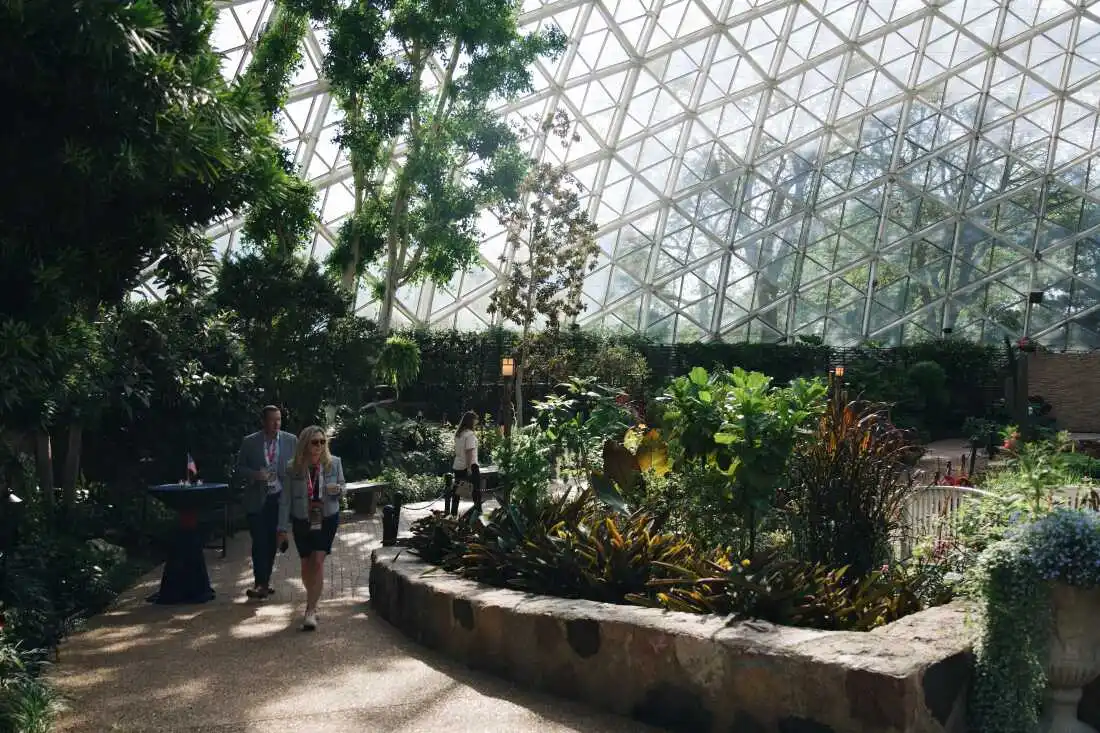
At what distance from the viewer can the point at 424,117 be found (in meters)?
19.4

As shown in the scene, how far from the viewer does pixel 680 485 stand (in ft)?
25.7

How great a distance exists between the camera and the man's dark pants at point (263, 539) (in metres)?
8.30

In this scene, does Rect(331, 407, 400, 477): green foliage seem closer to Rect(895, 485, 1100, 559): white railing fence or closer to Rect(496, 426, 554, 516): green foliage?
Rect(496, 426, 554, 516): green foliage

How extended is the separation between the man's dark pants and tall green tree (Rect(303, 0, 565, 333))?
10.4m

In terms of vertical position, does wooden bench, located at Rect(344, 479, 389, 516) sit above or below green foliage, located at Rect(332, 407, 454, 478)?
below

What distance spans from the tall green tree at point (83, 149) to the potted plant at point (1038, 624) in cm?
408

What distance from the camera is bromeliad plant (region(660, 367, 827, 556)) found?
6539mm

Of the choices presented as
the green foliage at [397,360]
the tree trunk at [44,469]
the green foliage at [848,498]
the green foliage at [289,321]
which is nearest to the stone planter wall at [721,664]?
the green foliage at [848,498]

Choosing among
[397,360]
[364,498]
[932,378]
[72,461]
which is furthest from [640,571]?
[932,378]

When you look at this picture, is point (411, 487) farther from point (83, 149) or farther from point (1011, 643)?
point (1011, 643)

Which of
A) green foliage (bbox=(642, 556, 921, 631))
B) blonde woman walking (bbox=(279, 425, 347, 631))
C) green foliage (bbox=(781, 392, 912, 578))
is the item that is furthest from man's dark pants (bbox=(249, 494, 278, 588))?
green foliage (bbox=(781, 392, 912, 578))

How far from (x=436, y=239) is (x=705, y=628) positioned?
14.1 meters

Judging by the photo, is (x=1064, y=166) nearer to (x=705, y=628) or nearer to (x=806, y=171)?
(x=806, y=171)

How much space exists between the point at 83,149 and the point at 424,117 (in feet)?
50.1
